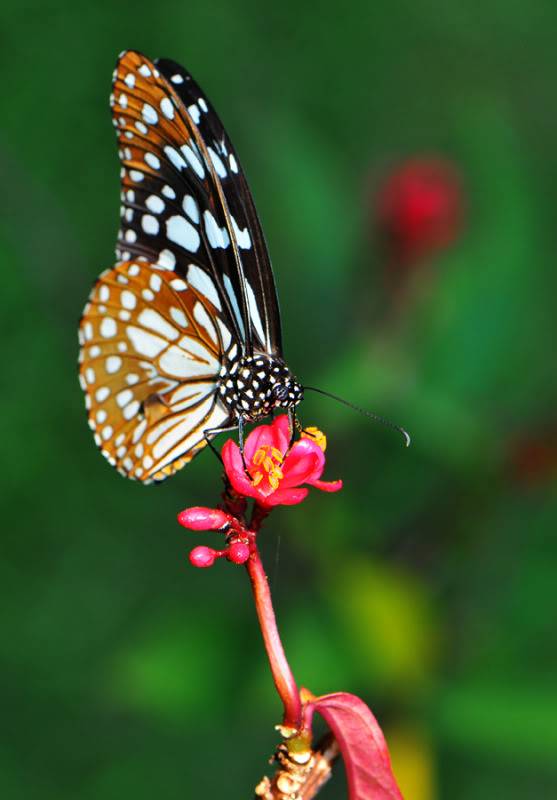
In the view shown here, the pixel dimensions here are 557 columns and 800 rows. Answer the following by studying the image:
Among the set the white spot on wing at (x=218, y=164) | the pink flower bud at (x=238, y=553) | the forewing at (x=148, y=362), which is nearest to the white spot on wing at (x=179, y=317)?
the forewing at (x=148, y=362)

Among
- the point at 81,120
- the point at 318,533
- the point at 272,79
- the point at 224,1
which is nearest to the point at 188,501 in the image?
the point at 318,533

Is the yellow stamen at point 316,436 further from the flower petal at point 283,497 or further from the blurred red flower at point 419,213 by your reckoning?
the blurred red flower at point 419,213

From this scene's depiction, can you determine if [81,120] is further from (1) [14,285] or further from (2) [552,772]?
(2) [552,772]

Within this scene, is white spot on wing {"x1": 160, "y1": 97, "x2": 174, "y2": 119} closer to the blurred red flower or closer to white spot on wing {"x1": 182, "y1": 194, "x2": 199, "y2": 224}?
white spot on wing {"x1": 182, "y1": 194, "x2": 199, "y2": 224}

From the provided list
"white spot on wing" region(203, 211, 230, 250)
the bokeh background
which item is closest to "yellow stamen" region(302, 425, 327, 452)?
"white spot on wing" region(203, 211, 230, 250)

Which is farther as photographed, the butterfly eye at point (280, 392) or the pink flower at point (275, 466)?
the butterfly eye at point (280, 392)

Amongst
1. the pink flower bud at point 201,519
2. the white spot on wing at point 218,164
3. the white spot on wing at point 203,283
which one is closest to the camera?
the pink flower bud at point 201,519

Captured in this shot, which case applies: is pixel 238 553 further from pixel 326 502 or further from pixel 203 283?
pixel 326 502
